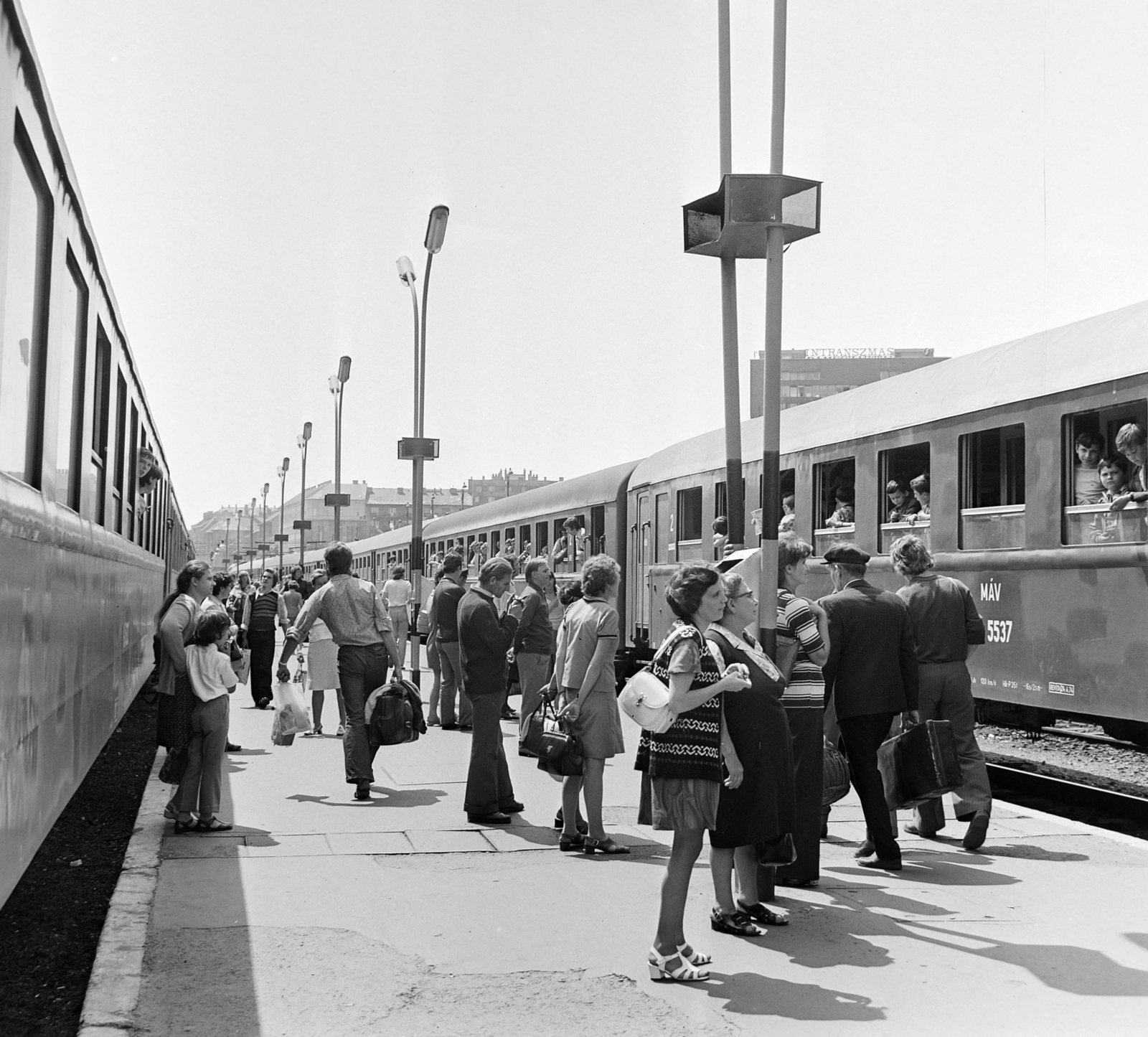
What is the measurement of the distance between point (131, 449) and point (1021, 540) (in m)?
6.69

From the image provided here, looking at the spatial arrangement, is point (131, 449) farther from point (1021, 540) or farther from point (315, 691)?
point (1021, 540)

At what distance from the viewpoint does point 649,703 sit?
495cm

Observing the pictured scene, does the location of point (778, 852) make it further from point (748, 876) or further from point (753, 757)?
point (753, 757)

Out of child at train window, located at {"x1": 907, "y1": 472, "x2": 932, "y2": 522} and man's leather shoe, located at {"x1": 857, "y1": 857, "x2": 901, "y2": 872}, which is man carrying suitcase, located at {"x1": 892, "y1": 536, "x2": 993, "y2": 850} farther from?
child at train window, located at {"x1": 907, "y1": 472, "x2": 932, "y2": 522}

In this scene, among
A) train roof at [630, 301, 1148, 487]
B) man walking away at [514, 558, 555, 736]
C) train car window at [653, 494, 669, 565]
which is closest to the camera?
train roof at [630, 301, 1148, 487]

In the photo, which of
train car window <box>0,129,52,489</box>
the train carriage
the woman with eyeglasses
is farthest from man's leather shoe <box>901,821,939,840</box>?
train car window <box>0,129,52,489</box>

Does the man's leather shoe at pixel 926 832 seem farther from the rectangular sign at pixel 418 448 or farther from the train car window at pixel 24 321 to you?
the rectangular sign at pixel 418 448

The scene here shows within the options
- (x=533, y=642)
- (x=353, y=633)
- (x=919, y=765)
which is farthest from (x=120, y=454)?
(x=919, y=765)

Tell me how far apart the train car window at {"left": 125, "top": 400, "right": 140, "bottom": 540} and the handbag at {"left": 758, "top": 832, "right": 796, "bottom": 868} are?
19.0ft

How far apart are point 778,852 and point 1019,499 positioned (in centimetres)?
499

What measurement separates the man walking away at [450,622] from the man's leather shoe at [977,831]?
6.08m

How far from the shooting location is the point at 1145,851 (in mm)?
7363

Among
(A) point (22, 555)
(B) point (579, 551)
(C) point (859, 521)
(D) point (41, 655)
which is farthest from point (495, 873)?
(B) point (579, 551)

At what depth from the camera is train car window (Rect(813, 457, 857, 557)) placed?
39.8 feet
